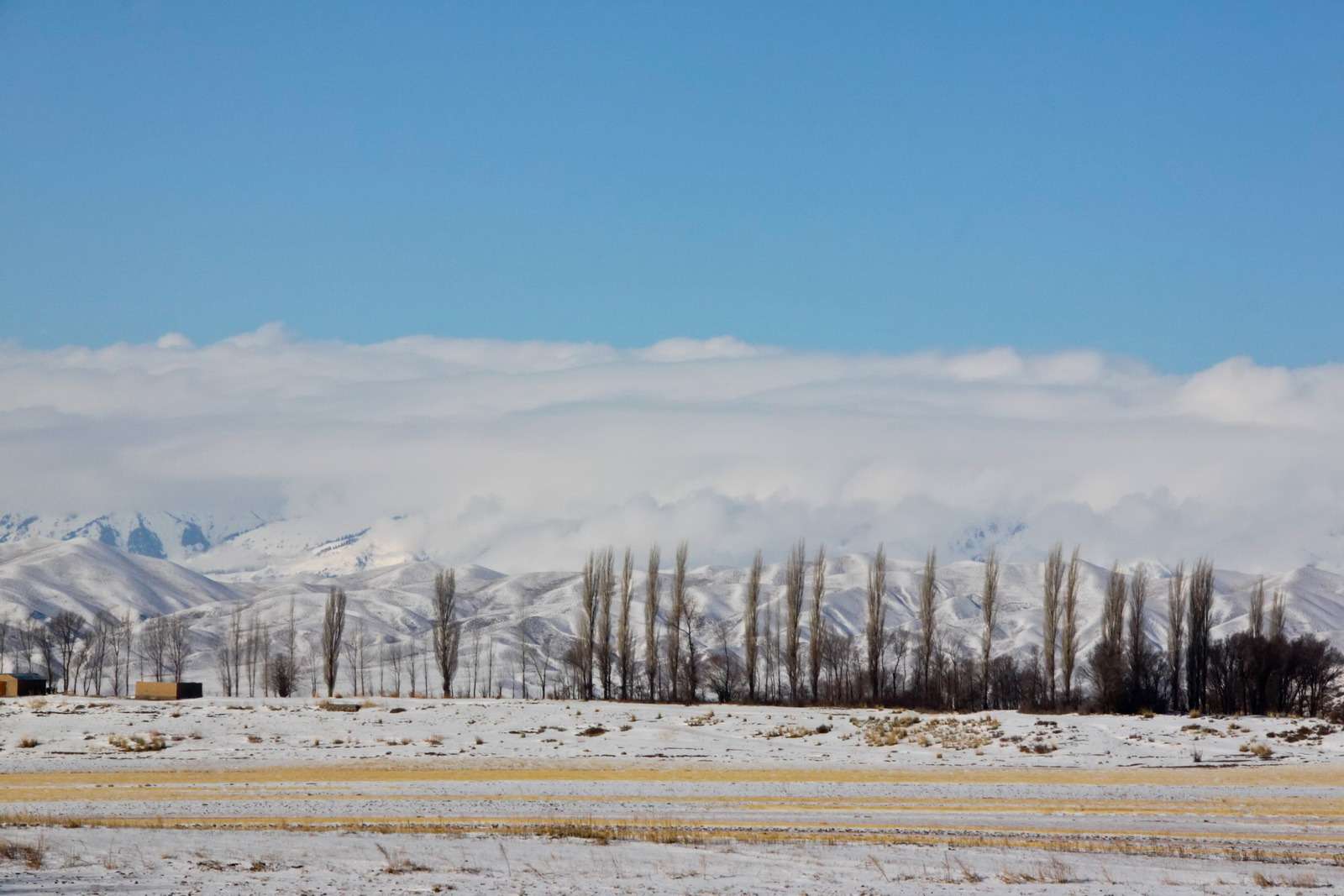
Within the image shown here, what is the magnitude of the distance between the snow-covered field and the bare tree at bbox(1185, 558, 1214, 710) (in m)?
35.5

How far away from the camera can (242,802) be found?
3556cm

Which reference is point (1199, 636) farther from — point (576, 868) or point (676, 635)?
point (576, 868)

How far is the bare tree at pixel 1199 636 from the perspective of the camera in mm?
91500

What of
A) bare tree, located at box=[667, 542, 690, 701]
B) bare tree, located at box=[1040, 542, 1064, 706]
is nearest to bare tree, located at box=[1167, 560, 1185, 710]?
bare tree, located at box=[1040, 542, 1064, 706]

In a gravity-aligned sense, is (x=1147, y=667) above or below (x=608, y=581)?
below

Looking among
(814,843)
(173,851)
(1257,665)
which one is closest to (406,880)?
(173,851)

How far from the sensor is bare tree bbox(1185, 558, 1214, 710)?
300ft

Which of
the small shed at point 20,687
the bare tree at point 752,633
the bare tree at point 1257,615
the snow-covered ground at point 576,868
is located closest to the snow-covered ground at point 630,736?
the small shed at point 20,687

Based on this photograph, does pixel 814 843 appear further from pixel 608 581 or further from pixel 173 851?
pixel 608 581

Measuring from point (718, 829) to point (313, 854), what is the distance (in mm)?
8743

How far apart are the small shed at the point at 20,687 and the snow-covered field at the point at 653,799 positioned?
13.2 m

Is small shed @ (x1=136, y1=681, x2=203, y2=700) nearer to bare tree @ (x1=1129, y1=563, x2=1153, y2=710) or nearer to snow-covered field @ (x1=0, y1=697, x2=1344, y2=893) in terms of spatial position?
snow-covered field @ (x1=0, y1=697, x2=1344, y2=893)

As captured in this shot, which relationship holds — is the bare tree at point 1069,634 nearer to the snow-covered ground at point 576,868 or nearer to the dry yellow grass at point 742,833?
the dry yellow grass at point 742,833

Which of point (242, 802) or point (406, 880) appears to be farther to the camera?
point (242, 802)
